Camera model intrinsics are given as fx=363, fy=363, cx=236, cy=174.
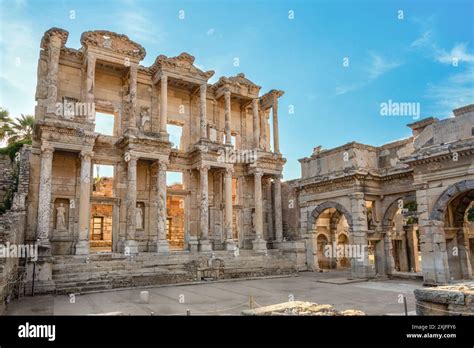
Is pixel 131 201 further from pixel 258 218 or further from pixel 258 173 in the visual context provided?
pixel 258 173

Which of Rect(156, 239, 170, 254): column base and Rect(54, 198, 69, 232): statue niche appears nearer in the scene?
Rect(54, 198, 69, 232): statue niche

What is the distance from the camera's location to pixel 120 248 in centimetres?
2002

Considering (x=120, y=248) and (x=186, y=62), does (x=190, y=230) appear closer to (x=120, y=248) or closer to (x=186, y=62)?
(x=120, y=248)

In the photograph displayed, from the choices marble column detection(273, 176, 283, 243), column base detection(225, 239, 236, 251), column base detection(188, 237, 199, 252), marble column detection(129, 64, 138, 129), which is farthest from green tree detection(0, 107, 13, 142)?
marble column detection(273, 176, 283, 243)

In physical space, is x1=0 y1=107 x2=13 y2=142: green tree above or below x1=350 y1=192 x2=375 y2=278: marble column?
above

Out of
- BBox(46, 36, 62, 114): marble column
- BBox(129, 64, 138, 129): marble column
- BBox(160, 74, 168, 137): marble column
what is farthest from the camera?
BBox(160, 74, 168, 137): marble column

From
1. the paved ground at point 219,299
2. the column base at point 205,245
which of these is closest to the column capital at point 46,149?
the paved ground at point 219,299

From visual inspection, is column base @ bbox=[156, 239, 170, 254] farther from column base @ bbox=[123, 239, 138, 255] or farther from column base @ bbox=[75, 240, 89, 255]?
column base @ bbox=[75, 240, 89, 255]

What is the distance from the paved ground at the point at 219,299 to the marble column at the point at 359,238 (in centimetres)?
225

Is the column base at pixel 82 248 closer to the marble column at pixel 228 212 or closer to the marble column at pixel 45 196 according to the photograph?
the marble column at pixel 45 196

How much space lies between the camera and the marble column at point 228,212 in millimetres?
22641

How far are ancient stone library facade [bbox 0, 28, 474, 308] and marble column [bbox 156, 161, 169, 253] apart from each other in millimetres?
68

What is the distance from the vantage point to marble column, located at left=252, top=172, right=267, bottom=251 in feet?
78.4
